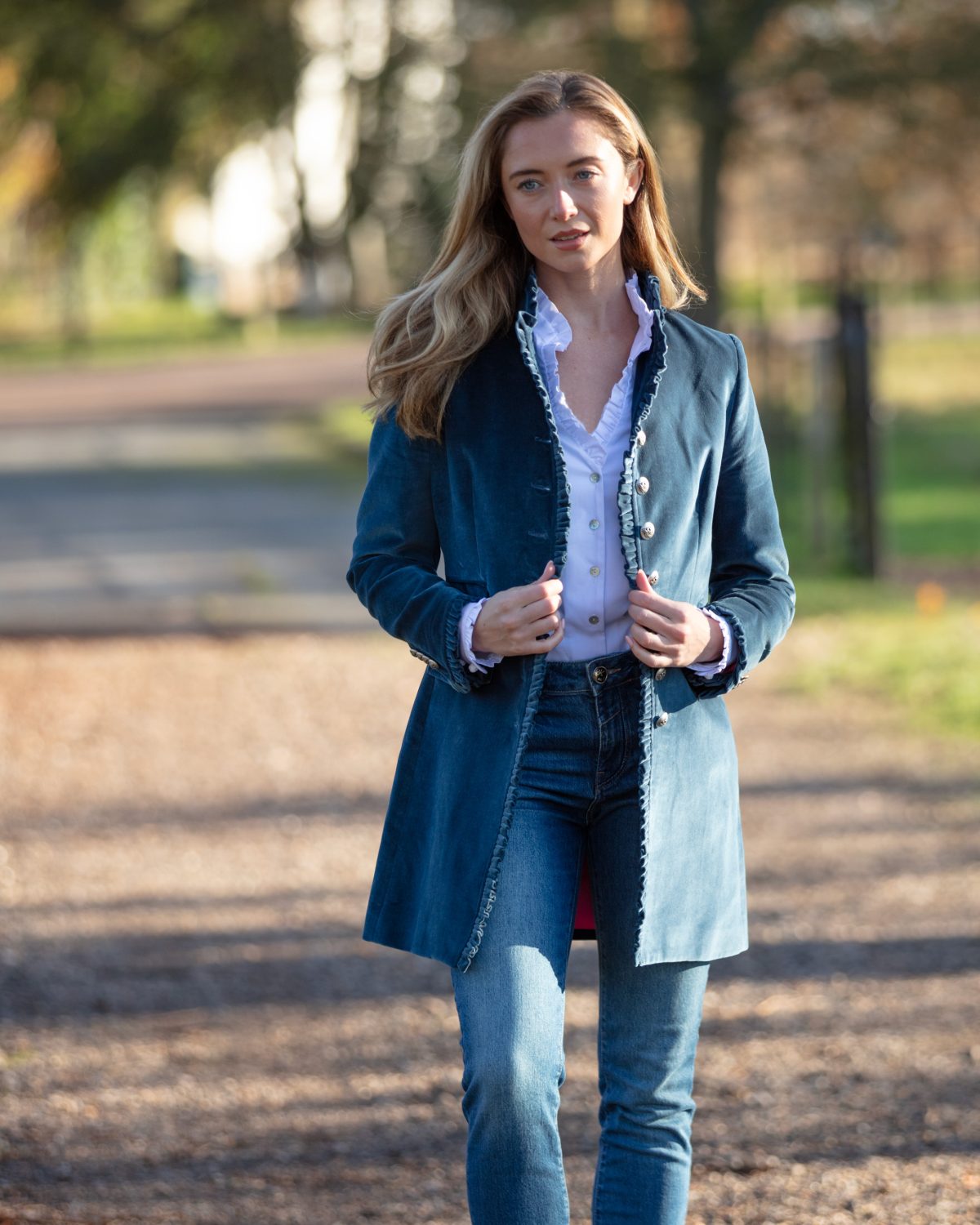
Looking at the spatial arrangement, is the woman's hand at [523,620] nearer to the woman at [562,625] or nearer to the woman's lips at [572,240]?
the woman at [562,625]

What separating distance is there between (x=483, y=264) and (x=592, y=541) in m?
0.47

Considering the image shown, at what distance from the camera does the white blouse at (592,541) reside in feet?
8.38

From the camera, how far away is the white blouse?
2555 mm

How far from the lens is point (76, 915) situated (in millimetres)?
5391

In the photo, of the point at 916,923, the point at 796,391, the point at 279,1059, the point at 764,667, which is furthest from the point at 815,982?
the point at 796,391

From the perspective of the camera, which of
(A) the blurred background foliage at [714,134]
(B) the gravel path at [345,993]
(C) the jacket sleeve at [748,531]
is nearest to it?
(C) the jacket sleeve at [748,531]

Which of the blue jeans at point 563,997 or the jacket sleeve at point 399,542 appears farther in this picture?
the jacket sleeve at point 399,542

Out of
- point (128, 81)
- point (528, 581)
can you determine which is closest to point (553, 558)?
point (528, 581)

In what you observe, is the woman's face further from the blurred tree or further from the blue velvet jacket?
the blurred tree

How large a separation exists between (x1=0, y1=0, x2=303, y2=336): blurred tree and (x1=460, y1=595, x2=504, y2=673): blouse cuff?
13139 mm

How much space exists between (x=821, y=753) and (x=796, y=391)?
6358 mm

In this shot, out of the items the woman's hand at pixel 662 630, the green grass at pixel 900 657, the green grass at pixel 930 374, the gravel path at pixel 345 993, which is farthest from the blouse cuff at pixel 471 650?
the green grass at pixel 930 374

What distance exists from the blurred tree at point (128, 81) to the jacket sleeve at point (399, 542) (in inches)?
509

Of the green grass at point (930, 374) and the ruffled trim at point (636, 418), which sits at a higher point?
the green grass at point (930, 374)
